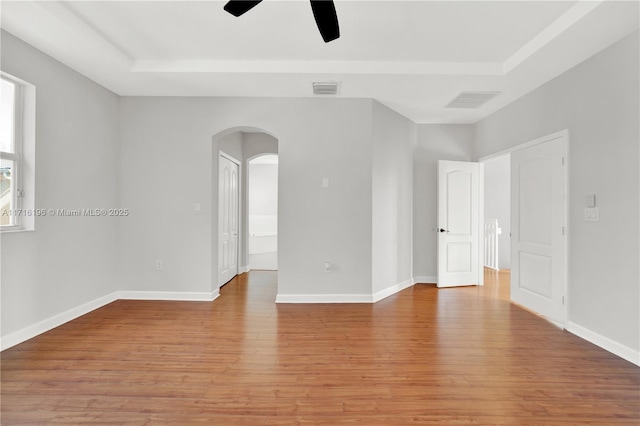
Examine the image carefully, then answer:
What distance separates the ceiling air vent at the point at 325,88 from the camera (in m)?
3.83

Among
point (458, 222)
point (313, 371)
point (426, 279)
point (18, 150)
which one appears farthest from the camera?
point (426, 279)

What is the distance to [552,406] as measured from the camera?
2.03 metres

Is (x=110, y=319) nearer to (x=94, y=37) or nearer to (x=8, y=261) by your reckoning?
(x=8, y=261)

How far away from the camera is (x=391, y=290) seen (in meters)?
4.71

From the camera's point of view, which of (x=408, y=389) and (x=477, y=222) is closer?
(x=408, y=389)

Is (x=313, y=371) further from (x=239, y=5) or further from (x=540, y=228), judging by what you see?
(x=540, y=228)

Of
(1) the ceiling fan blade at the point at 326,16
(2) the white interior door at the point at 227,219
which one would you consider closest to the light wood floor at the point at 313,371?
(2) the white interior door at the point at 227,219

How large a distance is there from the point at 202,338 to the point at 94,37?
9.59ft

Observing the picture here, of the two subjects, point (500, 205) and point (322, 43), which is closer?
point (322, 43)

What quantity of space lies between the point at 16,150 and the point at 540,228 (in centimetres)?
539

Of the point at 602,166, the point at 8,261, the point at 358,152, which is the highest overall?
the point at 358,152

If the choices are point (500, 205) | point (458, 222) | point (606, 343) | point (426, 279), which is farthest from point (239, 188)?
point (500, 205)

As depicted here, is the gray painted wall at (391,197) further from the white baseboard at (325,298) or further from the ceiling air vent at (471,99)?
the ceiling air vent at (471,99)

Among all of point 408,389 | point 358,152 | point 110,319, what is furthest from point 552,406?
point 110,319
